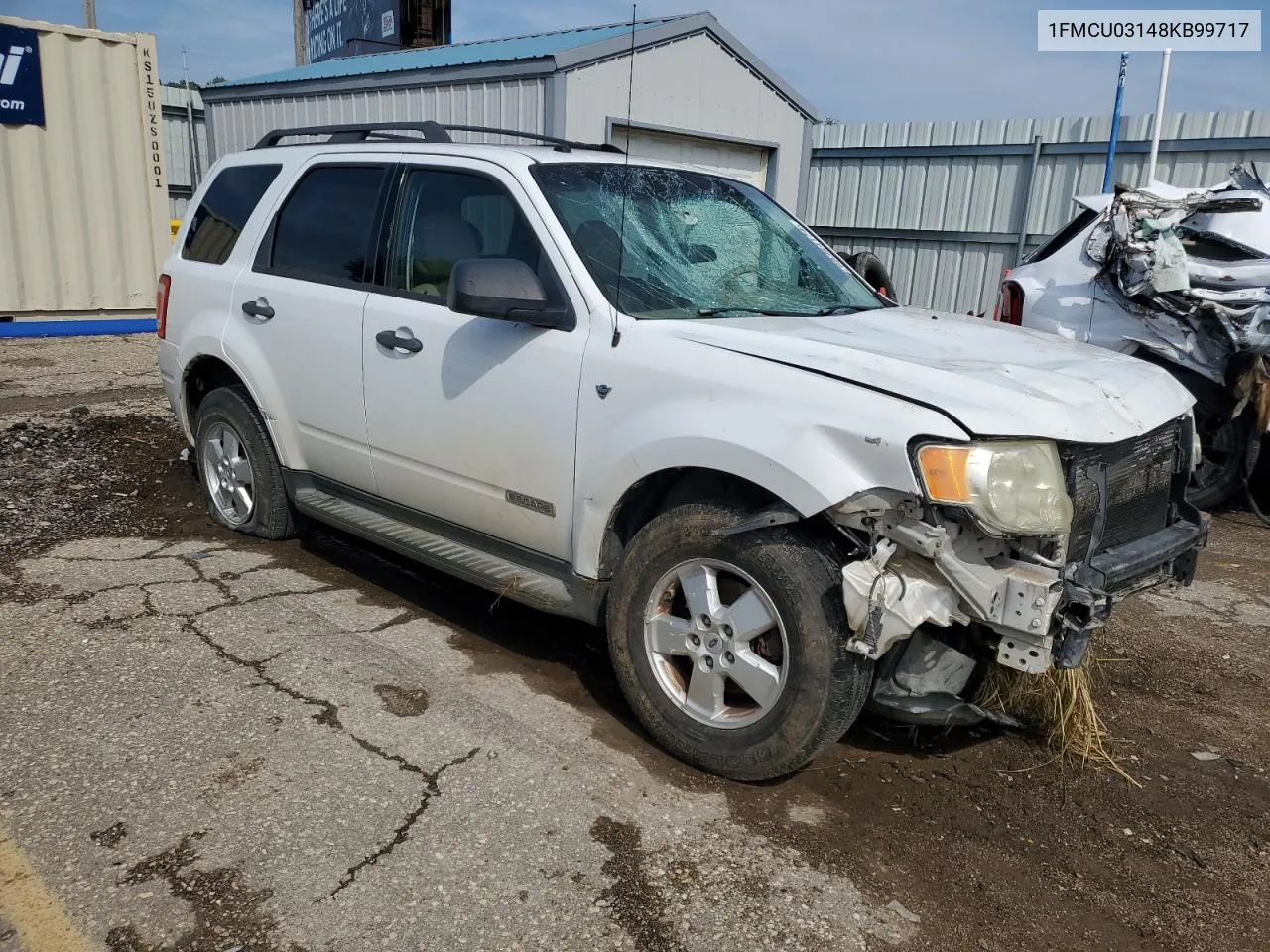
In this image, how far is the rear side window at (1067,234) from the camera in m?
7.04

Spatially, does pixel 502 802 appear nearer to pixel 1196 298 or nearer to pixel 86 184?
pixel 1196 298

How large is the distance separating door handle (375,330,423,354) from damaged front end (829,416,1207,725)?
75.0 inches

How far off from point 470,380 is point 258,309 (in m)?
1.53

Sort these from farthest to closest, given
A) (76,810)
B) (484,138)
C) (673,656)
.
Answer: (484,138), (673,656), (76,810)

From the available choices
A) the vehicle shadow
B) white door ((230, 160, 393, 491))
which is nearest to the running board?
white door ((230, 160, 393, 491))

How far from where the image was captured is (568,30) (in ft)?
37.7

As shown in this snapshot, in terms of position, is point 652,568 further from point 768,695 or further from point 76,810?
point 76,810

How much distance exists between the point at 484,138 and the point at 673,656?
8.72 metres

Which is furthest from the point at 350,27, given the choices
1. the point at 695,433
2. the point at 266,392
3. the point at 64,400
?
the point at 695,433

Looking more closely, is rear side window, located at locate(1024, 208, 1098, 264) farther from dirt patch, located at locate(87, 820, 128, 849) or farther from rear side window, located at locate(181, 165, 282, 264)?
dirt patch, located at locate(87, 820, 128, 849)

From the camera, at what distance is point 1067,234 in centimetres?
712

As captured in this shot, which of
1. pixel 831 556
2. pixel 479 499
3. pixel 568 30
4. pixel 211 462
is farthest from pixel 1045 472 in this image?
pixel 568 30

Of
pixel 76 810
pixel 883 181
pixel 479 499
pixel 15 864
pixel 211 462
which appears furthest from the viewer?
pixel 883 181

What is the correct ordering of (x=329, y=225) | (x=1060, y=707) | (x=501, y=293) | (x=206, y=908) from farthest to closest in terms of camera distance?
(x=329, y=225)
(x=1060, y=707)
(x=501, y=293)
(x=206, y=908)
